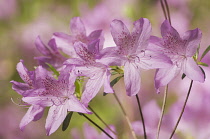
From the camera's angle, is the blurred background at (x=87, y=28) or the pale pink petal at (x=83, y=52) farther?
the blurred background at (x=87, y=28)

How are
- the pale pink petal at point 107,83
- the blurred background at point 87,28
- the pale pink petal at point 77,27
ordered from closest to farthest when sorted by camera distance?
the pale pink petal at point 107,83, the pale pink petal at point 77,27, the blurred background at point 87,28

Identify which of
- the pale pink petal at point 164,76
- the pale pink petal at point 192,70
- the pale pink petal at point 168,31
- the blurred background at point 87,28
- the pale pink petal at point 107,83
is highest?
the pale pink petal at point 168,31

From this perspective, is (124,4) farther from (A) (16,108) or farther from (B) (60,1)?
(A) (16,108)

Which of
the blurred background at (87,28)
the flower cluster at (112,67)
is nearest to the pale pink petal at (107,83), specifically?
the flower cluster at (112,67)

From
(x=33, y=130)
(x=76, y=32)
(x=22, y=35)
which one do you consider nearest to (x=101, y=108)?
(x=33, y=130)

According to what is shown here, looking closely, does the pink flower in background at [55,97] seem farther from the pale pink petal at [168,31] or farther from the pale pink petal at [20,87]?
the pale pink petal at [168,31]

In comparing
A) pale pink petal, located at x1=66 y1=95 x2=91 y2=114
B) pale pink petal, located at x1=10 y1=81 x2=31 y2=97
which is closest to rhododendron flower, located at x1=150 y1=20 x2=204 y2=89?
pale pink petal, located at x1=66 y1=95 x2=91 y2=114
